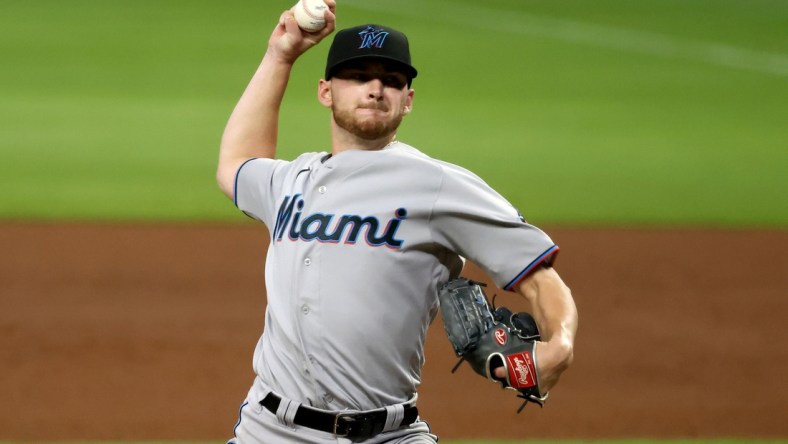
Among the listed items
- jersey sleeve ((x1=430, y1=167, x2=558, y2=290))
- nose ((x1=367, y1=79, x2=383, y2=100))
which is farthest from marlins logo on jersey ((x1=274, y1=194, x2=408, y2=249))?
nose ((x1=367, y1=79, x2=383, y2=100))

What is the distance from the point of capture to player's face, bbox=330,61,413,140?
3.77 meters

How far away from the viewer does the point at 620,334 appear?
8344 millimetres

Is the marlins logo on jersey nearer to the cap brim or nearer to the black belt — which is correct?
the cap brim

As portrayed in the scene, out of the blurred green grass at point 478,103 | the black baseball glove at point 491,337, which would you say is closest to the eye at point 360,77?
the black baseball glove at point 491,337

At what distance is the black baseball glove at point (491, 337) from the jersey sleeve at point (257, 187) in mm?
764

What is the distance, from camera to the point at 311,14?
4.21 m

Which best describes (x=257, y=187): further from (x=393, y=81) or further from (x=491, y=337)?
(x=491, y=337)

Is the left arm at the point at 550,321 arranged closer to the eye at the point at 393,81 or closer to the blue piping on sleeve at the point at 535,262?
the blue piping on sleeve at the point at 535,262

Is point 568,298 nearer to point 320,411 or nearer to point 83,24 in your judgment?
point 320,411

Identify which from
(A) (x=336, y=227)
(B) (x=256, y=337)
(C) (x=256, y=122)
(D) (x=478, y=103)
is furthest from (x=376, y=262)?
(D) (x=478, y=103)

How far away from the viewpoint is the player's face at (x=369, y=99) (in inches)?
149

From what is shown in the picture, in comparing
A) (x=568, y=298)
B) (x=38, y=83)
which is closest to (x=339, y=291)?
(x=568, y=298)

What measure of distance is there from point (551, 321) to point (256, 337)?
4.99m

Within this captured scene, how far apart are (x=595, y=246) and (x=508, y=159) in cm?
263
